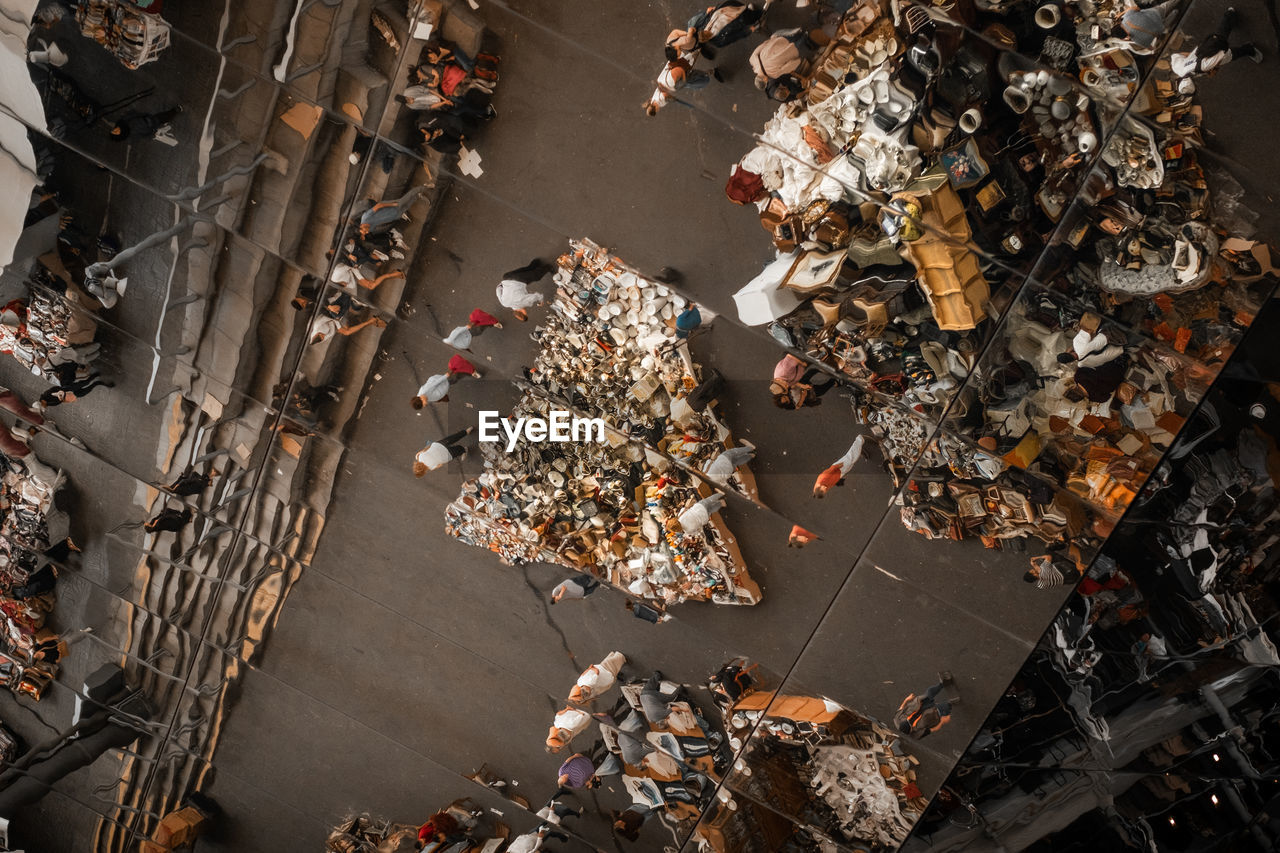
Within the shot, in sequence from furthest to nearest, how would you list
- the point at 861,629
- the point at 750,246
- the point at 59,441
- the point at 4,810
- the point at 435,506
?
the point at 4,810, the point at 59,441, the point at 435,506, the point at 861,629, the point at 750,246

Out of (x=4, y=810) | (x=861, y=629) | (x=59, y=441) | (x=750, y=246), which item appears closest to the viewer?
(x=750, y=246)

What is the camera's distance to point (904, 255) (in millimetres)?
1803

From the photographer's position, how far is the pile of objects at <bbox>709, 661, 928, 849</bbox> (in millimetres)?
2121

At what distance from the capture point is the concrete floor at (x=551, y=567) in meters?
1.85

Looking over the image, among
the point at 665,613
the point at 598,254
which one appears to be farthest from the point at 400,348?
the point at 665,613

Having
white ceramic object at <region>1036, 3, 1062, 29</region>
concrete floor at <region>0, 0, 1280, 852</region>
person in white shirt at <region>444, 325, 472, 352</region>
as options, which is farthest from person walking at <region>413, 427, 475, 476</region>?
white ceramic object at <region>1036, 3, 1062, 29</region>

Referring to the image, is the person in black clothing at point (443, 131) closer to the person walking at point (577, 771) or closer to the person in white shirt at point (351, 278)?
the person in white shirt at point (351, 278)

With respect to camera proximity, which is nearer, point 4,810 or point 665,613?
point 665,613

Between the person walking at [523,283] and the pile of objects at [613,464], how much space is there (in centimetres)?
5

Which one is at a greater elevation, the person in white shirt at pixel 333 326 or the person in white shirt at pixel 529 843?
the person in white shirt at pixel 333 326

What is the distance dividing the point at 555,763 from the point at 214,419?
1229 mm

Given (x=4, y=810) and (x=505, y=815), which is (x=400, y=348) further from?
(x=4, y=810)

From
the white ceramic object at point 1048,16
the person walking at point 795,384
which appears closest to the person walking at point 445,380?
the person walking at point 795,384

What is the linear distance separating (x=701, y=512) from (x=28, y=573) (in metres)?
1.89
